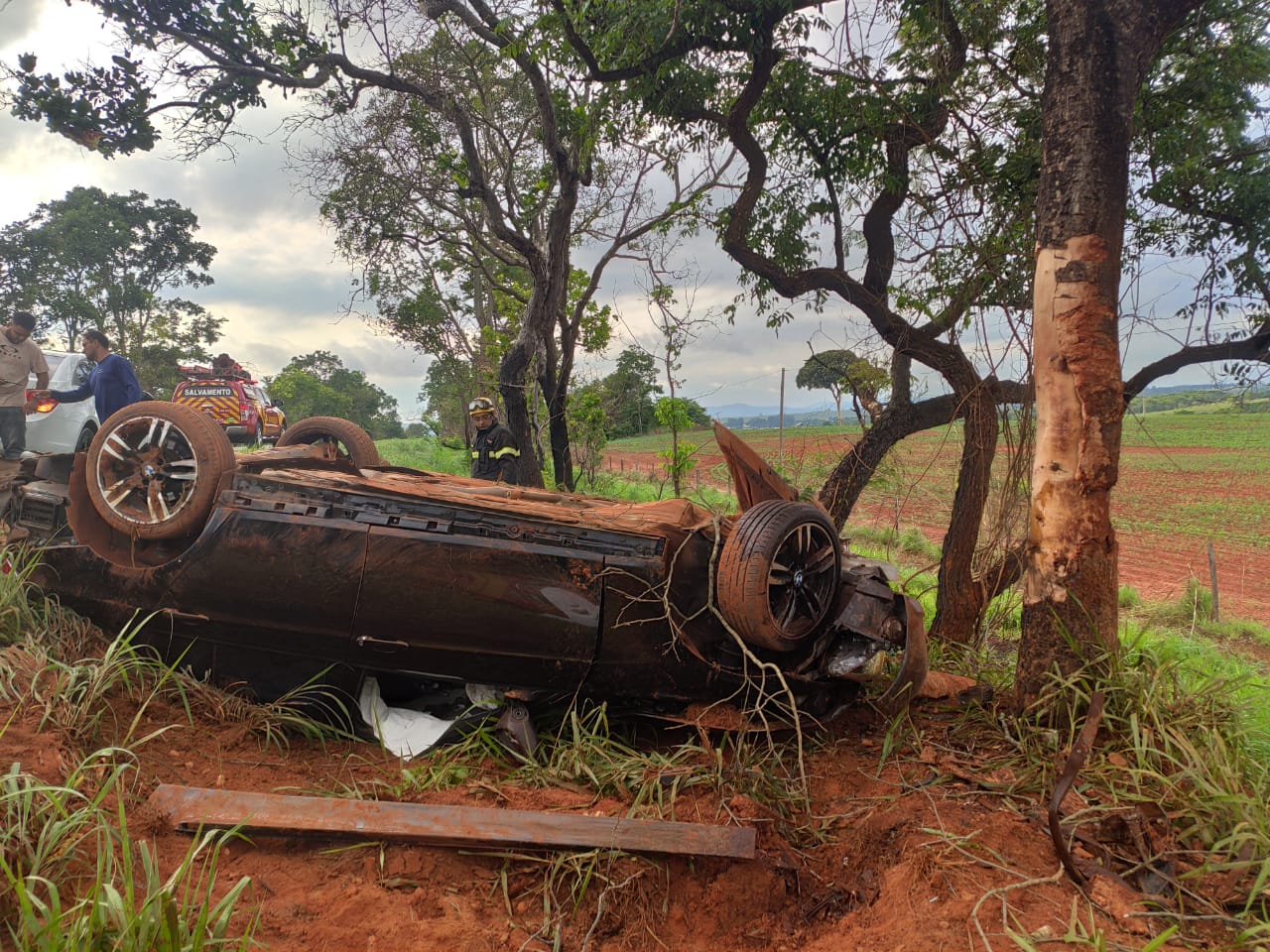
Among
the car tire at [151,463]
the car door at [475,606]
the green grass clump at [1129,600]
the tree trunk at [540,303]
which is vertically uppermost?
the tree trunk at [540,303]

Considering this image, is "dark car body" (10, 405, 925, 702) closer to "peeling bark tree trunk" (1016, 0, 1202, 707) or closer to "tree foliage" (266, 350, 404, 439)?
"peeling bark tree trunk" (1016, 0, 1202, 707)

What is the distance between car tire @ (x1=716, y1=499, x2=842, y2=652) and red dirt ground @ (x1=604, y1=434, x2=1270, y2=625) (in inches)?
82.3

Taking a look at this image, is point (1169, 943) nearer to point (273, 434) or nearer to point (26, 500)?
point (26, 500)

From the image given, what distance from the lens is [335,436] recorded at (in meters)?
5.04

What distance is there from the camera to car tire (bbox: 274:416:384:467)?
492 centimetres

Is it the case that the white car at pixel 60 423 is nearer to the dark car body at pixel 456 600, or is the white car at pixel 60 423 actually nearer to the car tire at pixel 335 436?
the car tire at pixel 335 436

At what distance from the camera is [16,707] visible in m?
2.74

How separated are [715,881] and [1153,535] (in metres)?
20.9

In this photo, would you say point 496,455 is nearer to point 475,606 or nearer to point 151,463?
point 151,463

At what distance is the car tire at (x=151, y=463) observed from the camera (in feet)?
10.8

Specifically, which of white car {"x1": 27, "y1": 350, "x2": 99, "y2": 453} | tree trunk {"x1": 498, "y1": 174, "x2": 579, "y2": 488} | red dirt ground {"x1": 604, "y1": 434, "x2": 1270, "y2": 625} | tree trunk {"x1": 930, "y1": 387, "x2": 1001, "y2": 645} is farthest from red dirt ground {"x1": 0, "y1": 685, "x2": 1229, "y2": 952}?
white car {"x1": 27, "y1": 350, "x2": 99, "y2": 453}

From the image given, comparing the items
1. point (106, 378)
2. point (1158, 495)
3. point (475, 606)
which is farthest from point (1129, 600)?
point (1158, 495)

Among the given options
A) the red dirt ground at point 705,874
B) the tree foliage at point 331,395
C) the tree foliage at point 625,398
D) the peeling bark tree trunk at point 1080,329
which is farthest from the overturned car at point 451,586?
the tree foliage at point 331,395

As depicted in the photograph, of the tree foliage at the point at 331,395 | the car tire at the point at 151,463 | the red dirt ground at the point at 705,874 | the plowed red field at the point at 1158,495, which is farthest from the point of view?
the tree foliage at the point at 331,395
